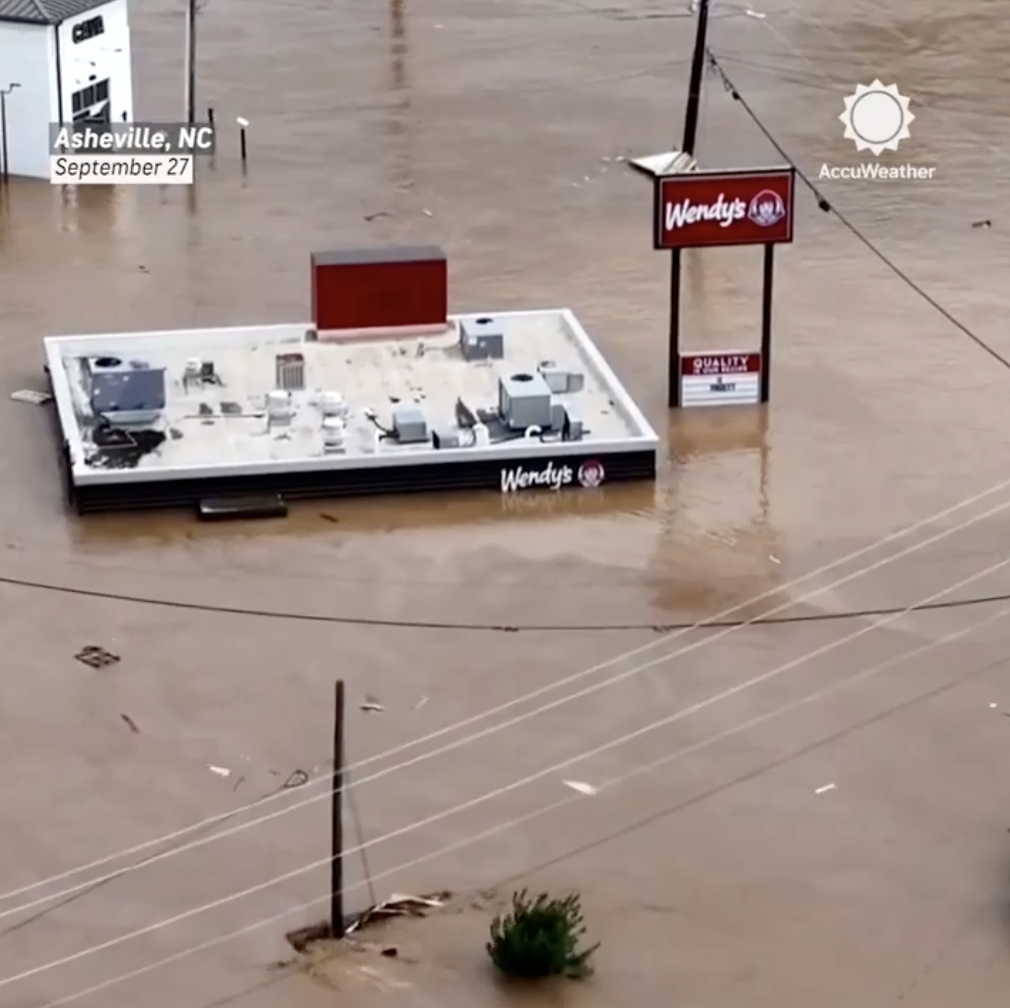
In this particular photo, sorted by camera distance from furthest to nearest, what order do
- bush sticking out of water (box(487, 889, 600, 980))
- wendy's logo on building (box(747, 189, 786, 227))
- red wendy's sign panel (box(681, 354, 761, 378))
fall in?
red wendy's sign panel (box(681, 354, 761, 378))
wendy's logo on building (box(747, 189, 786, 227))
bush sticking out of water (box(487, 889, 600, 980))

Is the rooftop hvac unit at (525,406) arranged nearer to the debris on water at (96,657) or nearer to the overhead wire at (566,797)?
the overhead wire at (566,797)

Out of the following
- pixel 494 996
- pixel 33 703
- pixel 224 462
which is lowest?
pixel 494 996

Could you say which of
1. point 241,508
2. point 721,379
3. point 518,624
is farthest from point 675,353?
point 518,624

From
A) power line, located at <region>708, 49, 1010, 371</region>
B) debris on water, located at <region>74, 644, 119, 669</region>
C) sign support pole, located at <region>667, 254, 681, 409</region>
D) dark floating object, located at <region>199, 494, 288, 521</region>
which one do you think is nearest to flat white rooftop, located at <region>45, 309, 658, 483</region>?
dark floating object, located at <region>199, 494, 288, 521</region>

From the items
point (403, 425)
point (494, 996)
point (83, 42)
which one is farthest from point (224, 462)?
point (83, 42)

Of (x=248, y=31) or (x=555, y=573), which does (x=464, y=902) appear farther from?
(x=248, y=31)

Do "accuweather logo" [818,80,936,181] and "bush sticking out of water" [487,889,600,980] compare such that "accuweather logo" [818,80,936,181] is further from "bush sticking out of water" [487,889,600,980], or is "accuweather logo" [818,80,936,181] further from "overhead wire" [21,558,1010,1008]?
"bush sticking out of water" [487,889,600,980]
